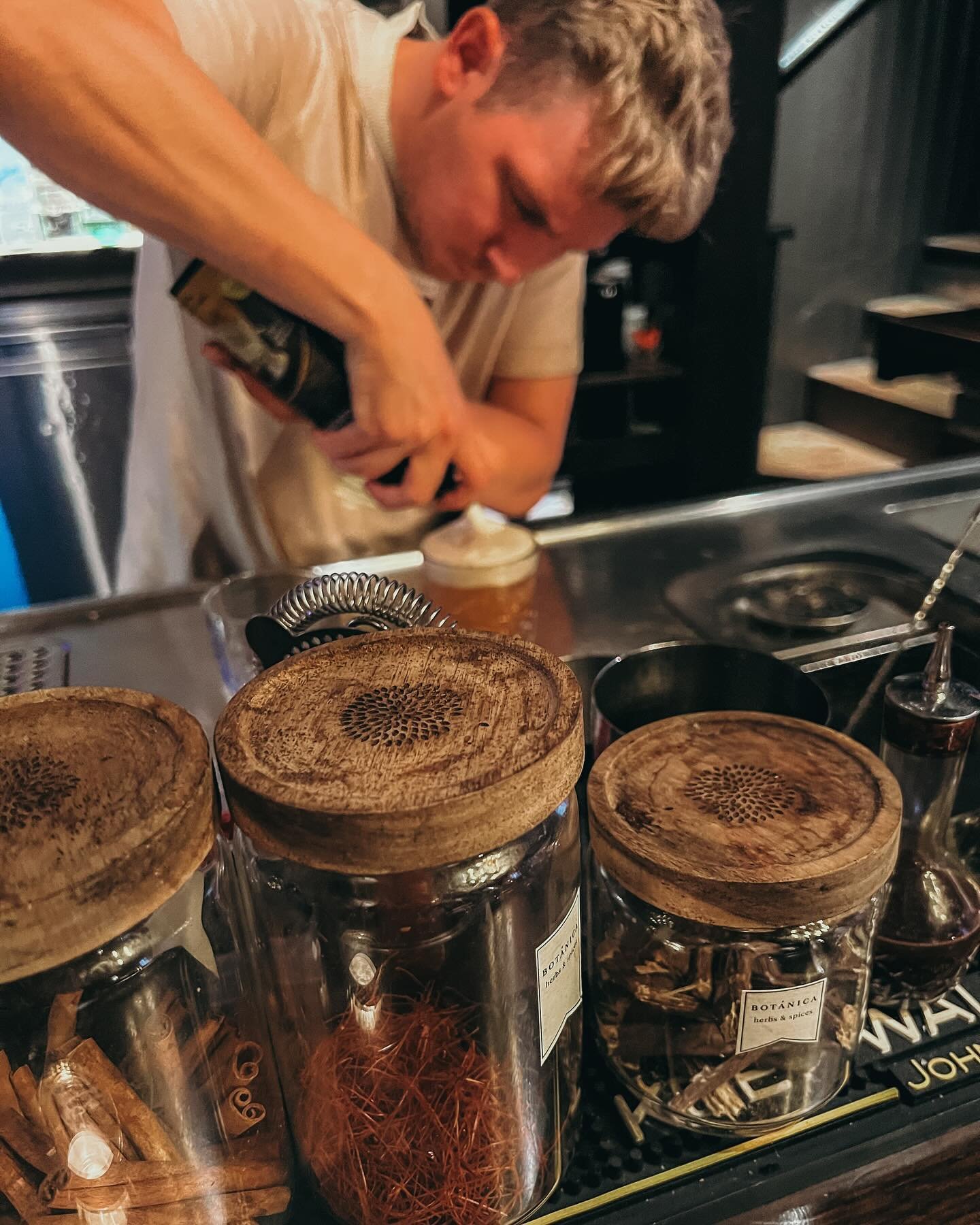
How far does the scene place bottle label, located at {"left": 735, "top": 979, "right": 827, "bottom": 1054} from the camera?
17.7 inches

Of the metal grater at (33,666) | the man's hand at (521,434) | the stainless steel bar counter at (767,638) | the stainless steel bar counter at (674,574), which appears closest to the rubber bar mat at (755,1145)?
the stainless steel bar counter at (767,638)

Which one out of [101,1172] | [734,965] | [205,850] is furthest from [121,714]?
[734,965]

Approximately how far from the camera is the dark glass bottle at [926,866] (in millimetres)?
521

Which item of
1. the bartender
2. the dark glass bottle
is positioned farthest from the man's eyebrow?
the dark glass bottle

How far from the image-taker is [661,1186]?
0.46 meters

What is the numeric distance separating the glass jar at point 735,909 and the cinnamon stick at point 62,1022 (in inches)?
9.6

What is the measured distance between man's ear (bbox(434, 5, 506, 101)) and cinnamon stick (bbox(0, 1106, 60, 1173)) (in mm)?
938

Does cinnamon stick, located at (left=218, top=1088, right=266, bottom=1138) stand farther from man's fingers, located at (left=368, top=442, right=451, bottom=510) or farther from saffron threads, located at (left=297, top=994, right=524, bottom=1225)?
man's fingers, located at (left=368, top=442, right=451, bottom=510)

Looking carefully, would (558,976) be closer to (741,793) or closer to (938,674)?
(741,793)

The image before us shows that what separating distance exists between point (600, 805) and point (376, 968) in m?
0.13

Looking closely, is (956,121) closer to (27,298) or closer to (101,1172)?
(27,298)

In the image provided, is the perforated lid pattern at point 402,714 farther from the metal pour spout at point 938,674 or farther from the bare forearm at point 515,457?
the bare forearm at point 515,457

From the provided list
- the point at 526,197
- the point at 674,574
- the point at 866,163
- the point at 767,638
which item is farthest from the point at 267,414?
the point at 866,163

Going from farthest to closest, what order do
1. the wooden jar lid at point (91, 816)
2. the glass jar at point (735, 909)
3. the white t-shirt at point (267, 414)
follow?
the white t-shirt at point (267, 414) → the glass jar at point (735, 909) → the wooden jar lid at point (91, 816)
